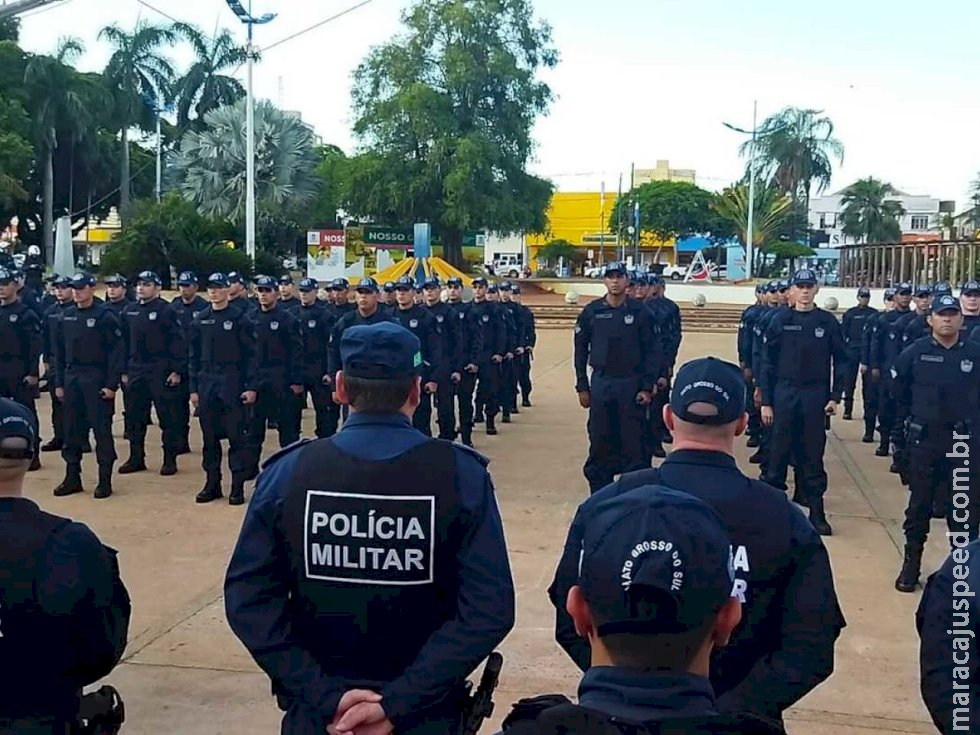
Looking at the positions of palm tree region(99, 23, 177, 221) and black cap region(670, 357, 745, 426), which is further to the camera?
palm tree region(99, 23, 177, 221)

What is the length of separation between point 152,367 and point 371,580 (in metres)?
8.09

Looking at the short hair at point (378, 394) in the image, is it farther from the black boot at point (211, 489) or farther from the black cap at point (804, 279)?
the black boot at point (211, 489)

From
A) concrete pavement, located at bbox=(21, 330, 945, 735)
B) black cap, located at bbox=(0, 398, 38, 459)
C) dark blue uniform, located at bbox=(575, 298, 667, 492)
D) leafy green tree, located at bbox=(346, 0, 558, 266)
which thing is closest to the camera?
black cap, located at bbox=(0, 398, 38, 459)

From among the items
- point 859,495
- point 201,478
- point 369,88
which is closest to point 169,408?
point 201,478

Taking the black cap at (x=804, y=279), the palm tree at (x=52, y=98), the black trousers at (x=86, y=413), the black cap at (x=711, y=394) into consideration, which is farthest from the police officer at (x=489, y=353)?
the palm tree at (x=52, y=98)

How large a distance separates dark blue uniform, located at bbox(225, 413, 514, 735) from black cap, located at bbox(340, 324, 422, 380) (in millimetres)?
168

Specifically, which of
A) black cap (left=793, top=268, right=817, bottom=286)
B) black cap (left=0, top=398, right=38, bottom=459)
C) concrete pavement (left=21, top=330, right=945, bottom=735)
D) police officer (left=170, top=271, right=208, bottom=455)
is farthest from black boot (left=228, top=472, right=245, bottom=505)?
black cap (left=0, top=398, right=38, bottom=459)

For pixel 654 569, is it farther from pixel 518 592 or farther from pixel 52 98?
pixel 52 98

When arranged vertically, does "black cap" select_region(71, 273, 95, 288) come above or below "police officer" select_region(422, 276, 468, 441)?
above

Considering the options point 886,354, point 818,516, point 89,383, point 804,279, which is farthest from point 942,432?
point 89,383

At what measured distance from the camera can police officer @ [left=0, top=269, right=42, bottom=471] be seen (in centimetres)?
963

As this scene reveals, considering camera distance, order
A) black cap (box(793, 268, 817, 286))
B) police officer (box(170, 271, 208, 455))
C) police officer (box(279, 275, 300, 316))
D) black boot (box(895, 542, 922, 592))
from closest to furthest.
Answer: black boot (box(895, 542, 922, 592)) < black cap (box(793, 268, 817, 286)) < police officer (box(170, 271, 208, 455)) < police officer (box(279, 275, 300, 316))

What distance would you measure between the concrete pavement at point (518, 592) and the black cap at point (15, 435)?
2.27m

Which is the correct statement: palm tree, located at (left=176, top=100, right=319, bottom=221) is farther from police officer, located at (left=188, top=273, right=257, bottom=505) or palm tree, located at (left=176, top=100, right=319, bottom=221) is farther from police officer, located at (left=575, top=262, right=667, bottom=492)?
police officer, located at (left=575, top=262, right=667, bottom=492)
